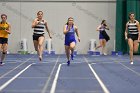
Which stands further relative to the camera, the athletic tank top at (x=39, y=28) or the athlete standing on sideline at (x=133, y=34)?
the athlete standing on sideline at (x=133, y=34)

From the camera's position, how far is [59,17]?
2155 centimetres

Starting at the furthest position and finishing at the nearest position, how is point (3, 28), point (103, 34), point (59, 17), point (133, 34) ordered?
point (59, 17) < point (103, 34) < point (133, 34) < point (3, 28)

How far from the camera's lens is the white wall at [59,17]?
21391 mm

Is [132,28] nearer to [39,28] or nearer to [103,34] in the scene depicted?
[39,28]

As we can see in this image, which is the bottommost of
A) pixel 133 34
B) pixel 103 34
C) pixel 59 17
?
pixel 133 34

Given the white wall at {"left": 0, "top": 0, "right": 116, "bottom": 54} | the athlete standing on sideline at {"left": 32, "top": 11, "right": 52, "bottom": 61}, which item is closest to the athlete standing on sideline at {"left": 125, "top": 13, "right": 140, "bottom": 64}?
the athlete standing on sideline at {"left": 32, "top": 11, "right": 52, "bottom": 61}

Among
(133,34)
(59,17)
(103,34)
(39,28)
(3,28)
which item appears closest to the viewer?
(3,28)

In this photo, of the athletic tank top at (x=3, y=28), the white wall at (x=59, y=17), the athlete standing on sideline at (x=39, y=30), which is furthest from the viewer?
the white wall at (x=59, y=17)

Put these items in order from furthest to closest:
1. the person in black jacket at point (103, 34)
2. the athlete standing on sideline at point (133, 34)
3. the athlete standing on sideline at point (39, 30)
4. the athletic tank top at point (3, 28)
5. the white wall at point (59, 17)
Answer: the white wall at point (59, 17)
the person in black jacket at point (103, 34)
the athlete standing on sideline at point (133, 34)
the athlete standing on sideline at point (39, 30)
the athletic tank top at point (3, 28)

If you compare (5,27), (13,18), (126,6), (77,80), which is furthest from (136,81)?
(13,18)

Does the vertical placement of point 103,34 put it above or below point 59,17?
below

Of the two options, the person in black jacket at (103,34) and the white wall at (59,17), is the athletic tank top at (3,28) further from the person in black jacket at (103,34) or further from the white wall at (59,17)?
the white wall at (59,17)

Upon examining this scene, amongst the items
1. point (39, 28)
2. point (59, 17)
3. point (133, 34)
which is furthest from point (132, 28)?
point (59, 17)

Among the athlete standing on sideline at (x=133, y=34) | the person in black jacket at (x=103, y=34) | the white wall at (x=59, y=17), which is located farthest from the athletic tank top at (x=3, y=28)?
the white wall at (x=59, y=17)
